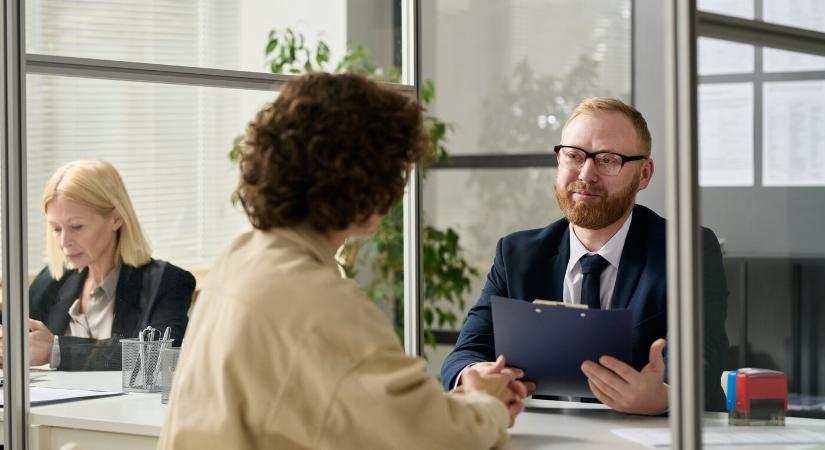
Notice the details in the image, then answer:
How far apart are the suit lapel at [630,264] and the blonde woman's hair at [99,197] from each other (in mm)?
1399

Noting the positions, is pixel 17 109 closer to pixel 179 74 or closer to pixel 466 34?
pixel 179 74

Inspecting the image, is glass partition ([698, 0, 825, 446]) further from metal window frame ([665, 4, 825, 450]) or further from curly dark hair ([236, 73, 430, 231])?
curly dark hair ([236, 73, 430, 231])

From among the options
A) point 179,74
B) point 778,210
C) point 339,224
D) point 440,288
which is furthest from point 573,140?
point 440,288

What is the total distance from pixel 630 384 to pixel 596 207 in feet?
1.92

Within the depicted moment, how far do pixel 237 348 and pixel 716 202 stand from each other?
0.86m

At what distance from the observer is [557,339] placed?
2.20 meters

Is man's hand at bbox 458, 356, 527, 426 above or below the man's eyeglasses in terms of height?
below

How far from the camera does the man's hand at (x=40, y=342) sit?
290 cm

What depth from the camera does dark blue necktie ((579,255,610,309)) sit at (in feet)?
8.76

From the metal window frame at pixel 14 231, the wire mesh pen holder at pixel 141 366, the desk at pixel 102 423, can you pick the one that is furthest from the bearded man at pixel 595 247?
the metal window frame at pixel 14 231

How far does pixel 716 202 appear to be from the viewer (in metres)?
1.88

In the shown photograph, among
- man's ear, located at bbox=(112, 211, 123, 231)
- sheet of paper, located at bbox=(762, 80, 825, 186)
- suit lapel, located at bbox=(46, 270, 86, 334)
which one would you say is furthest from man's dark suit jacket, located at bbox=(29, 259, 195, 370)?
sheet of paper, located at bbox=(762, 80, 825, 186)

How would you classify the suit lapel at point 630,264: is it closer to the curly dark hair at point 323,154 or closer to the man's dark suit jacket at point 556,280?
the man's dark suit jacket at point 556,280

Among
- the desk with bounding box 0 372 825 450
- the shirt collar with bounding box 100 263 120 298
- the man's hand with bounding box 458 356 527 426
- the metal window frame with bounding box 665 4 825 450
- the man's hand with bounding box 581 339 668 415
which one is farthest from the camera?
the shirt collar with bounding box 100 263 120 298
